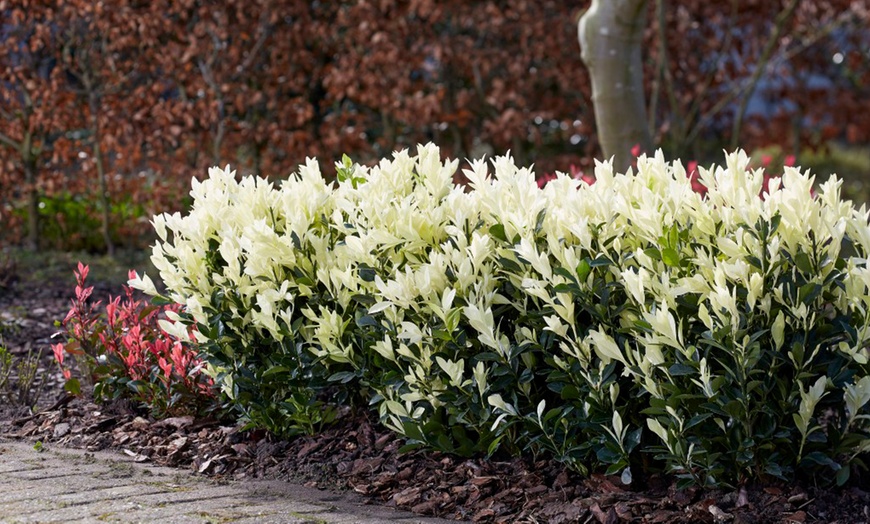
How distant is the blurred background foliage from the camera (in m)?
8.18

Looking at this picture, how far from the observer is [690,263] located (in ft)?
10.3

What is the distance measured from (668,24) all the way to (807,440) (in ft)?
26.1

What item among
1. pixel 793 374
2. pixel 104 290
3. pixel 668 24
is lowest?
pixel 793 374

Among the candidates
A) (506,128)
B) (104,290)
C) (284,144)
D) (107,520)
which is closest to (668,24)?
(506,128)

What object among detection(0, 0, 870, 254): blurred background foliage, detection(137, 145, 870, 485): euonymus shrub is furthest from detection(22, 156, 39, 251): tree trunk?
detection(137, 145, 870, 485): euonymus shrub

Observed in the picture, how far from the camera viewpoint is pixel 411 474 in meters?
3.48

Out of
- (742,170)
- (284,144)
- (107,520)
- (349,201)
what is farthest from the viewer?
(284,144)

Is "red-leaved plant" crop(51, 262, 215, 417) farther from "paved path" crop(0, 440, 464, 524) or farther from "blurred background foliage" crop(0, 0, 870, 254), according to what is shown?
"blurred background foliage" crop(0, 0, 870, 254)

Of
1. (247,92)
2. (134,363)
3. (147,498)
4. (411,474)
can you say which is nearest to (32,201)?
(247,92)

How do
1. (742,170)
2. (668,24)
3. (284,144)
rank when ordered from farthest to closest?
(668,24) < (284,144) < (742,170)

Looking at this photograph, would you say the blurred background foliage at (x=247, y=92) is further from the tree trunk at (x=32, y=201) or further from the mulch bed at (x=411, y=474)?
the mulch bed at (x=411, y=474)

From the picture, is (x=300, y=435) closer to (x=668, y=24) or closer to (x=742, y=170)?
(x=742, y=170)

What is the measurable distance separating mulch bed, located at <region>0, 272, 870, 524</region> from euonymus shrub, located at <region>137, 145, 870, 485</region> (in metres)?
0.08

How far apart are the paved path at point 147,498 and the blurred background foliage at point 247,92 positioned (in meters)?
4.54
